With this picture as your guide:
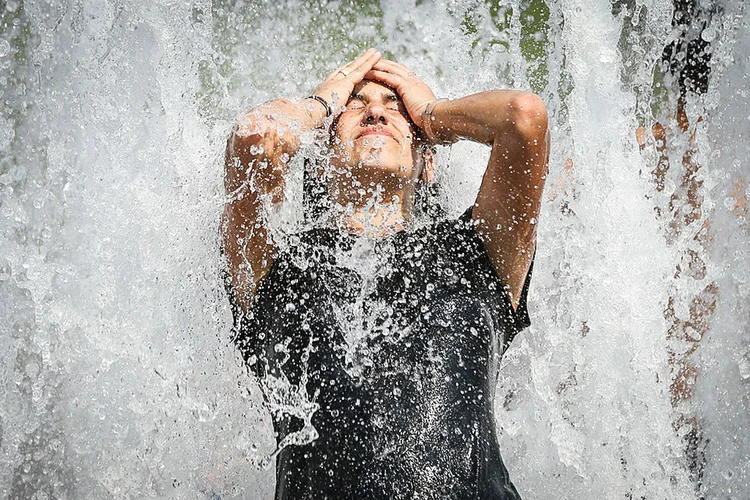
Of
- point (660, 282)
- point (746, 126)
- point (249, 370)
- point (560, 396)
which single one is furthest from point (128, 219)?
point (746, 126)

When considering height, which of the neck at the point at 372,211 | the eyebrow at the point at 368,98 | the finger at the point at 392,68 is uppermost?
the finger at the point at 392,68

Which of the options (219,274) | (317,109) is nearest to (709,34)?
(317,109)

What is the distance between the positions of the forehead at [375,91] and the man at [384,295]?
0.32 feet

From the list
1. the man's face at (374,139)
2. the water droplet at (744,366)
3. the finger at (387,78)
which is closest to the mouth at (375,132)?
the man's face at (374,139)

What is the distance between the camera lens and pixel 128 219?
2.33 meters

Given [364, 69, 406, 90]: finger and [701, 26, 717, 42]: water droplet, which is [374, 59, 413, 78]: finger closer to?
[364, 69, 406, 90]: finger

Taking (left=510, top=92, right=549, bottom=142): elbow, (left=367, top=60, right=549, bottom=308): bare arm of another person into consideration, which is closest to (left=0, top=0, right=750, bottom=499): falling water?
(left=367, top=60, right=549, bottom=308): bare arm of another person

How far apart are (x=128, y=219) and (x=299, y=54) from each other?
11.8ft

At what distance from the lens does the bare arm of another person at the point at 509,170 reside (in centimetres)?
185

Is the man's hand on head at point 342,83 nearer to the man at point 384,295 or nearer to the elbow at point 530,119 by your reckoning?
the man at point 384,295

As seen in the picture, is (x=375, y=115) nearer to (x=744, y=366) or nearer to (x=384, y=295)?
(x=384, y=295)

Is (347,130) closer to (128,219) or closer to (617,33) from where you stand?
(128,219)

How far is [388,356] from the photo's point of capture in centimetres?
174

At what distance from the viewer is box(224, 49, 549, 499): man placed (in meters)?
1.68
